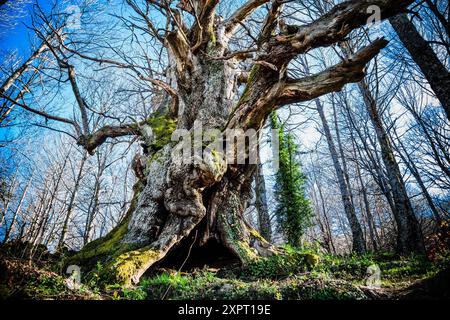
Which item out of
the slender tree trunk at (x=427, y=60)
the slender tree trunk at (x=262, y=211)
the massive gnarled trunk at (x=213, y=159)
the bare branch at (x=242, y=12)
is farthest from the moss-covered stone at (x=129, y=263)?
the slender tree trunk at (x=262, y=211)

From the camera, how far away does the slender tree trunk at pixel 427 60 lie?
12.1ft

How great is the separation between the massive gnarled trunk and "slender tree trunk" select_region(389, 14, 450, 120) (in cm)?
127

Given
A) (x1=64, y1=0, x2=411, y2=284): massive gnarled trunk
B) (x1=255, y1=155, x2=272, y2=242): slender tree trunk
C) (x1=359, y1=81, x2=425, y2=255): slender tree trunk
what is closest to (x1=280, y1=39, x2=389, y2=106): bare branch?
(x1=64, y1=0, x2=411, y2=284): massive gnarled trunk

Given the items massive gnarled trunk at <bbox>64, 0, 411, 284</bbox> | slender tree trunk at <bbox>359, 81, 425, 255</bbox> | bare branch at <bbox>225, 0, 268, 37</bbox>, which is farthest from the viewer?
bare branch at <bbox>225, 0, 268, 37</bbox>

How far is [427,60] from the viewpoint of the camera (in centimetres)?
405

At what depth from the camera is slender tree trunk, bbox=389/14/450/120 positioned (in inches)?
146

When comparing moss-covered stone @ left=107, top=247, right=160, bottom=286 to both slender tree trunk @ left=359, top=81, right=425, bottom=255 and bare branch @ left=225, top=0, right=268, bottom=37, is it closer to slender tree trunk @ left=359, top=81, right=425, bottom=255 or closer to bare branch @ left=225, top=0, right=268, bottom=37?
slender tree trunk @ left=359, top=81, right=425, bottom=255

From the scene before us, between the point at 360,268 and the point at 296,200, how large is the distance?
5126 millimetres

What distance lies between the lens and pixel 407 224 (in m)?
5.55

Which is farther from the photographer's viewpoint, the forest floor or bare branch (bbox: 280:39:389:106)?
bare branch (bbox: 280:39:389:106)

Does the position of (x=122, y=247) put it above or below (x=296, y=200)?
below
